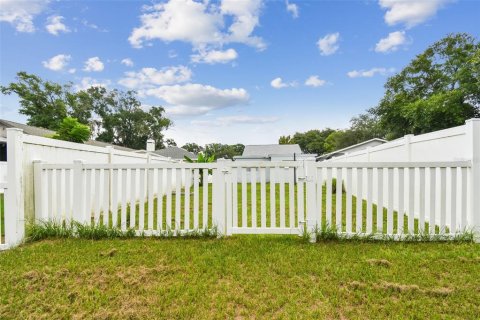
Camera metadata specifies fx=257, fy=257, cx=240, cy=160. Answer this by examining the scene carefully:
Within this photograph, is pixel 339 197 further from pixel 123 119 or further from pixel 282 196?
pixel 123 119

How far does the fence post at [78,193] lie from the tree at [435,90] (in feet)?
61.9

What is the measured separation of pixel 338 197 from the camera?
3.46 meters

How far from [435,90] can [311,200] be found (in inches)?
949

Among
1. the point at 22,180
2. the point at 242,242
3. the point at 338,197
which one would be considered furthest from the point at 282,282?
the point at 22,180

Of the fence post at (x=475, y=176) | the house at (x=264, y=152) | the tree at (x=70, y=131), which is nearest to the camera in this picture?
the fence post at (x=475, y=176)

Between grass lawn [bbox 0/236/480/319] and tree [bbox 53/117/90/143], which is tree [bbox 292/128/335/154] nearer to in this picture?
tree [bbox 53/117/90/143]

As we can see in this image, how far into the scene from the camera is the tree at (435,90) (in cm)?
1599

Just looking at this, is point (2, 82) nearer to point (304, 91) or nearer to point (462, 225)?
point (304, 91)

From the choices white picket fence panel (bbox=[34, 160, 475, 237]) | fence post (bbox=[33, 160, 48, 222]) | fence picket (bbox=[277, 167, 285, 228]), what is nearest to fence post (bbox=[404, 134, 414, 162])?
white picket fence panel (bbox=[34, 160, 475, 237])

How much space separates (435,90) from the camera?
69.5 ft

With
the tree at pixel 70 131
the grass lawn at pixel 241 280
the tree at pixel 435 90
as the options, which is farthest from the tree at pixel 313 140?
the grass lawn at pixel 241 280

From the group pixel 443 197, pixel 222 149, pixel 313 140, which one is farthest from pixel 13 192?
pixel 313 140

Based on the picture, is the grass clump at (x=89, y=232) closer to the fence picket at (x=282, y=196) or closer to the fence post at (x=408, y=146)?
the fence picket at (x=282, y=196)

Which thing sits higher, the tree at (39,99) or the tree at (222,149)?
the tree at (39,99)
